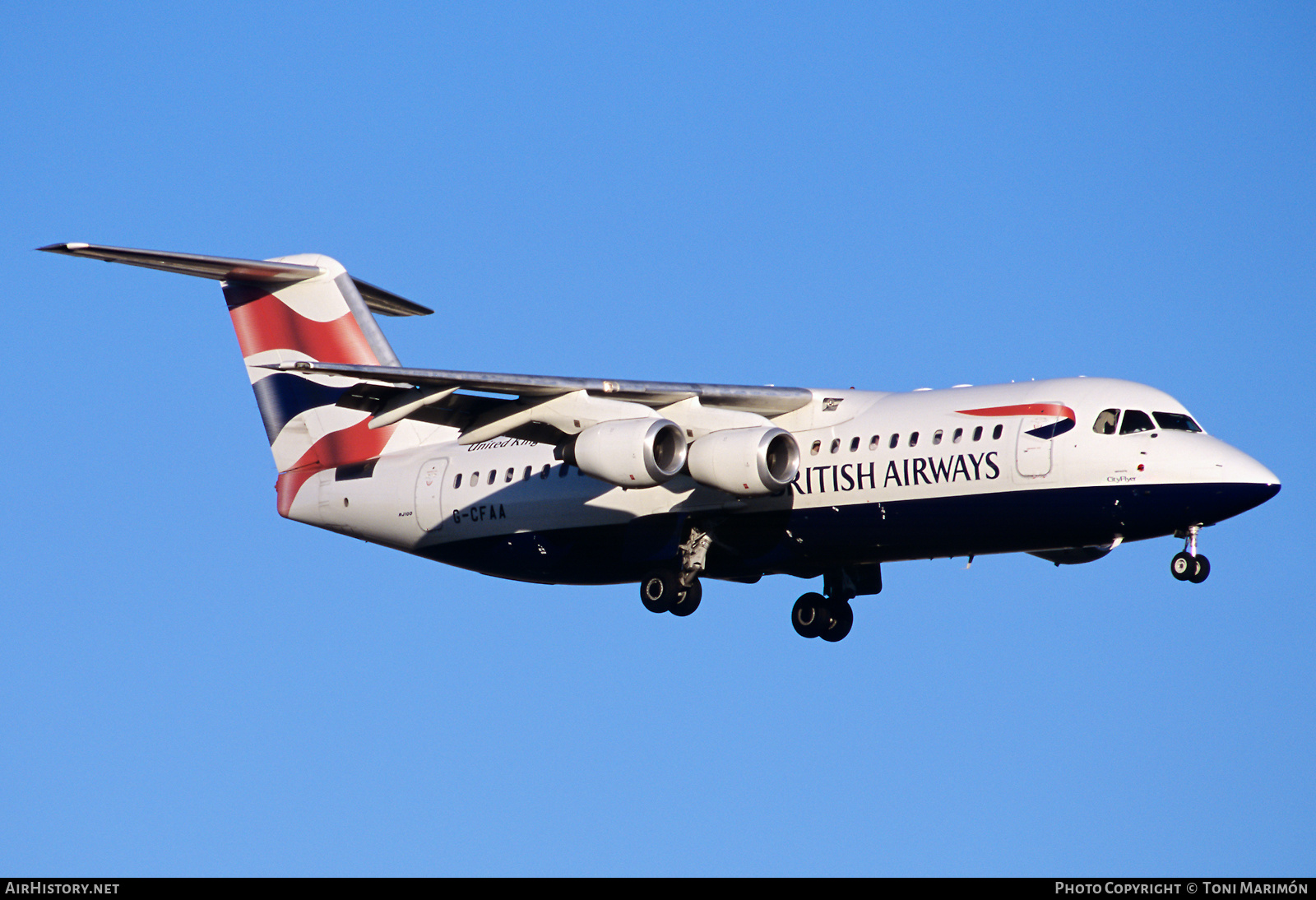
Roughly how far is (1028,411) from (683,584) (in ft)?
13.5

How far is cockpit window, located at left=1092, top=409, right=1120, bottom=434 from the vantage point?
17.1 meters

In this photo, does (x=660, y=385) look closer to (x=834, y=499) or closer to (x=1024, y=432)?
(x=834, y=499)

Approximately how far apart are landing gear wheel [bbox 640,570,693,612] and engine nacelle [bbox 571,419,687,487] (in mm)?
1703

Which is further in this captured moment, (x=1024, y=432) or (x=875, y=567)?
(x=875, y=567)

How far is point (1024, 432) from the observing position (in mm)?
17312

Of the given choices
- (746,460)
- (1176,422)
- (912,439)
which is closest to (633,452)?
(746,460)

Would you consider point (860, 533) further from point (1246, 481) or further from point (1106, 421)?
point (1246, 481)

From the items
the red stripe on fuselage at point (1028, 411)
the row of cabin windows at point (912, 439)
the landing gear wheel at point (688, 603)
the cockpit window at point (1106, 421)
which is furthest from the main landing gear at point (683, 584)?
the cockpit window at point (1106, 421)
